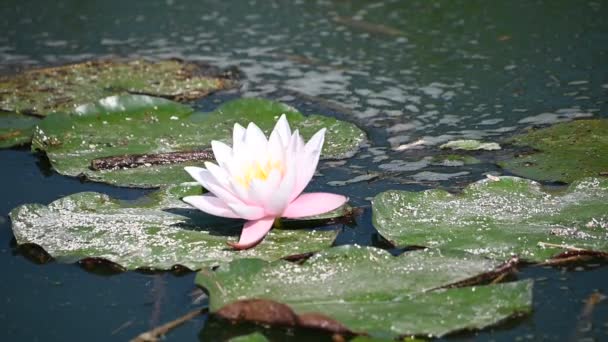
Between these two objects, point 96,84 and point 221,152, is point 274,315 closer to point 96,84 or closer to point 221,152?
point 221,152

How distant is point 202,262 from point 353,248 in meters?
0.34

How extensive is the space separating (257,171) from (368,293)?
44 centimetres

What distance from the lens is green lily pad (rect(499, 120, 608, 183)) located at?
88.0 inches

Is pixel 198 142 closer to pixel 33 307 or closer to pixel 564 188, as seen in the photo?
pixel 33 307

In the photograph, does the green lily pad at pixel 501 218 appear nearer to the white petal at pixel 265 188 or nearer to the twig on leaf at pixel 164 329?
the white petal at pixel 265 188

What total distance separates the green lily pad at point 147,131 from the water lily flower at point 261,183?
1.54 ft

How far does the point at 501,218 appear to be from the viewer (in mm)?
1938

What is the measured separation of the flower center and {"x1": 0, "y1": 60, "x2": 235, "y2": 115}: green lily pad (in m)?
1.37

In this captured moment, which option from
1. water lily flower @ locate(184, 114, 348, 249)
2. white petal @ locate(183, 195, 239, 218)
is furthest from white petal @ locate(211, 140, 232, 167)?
white petal @ locate(183, 195, 239, 218)

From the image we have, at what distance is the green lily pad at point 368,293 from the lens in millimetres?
1513

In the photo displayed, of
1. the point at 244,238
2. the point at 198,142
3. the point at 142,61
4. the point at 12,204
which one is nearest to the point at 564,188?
the point at 244,238

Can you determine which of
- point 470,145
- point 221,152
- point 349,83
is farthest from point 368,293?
point 349,83

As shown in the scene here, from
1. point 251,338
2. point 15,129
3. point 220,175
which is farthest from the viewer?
point 15,129

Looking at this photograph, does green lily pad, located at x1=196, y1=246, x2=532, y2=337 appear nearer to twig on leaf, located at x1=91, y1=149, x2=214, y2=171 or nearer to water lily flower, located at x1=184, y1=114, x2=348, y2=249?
water lily flower, located at x1=184, y1=114, x2=348, y2=249
